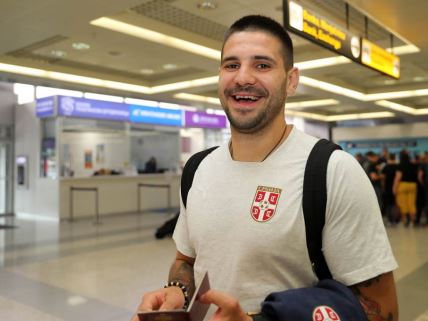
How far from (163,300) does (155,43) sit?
6263 mm

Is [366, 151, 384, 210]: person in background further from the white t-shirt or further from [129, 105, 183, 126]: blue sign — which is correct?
the white t-shirt

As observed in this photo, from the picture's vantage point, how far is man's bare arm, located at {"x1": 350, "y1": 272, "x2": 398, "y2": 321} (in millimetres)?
871

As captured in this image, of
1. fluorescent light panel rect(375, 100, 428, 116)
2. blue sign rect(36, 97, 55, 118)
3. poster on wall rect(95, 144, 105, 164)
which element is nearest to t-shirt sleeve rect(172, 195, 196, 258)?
blue sign rect(36, 97, 55, 118)

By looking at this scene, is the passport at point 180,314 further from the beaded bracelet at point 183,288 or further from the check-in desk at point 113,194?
the check-in desk at point 113,194

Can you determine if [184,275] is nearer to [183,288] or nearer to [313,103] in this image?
[183,288]

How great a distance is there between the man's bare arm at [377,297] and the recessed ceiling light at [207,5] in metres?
5.22

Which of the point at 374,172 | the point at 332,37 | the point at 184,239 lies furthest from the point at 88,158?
the point at 184,239

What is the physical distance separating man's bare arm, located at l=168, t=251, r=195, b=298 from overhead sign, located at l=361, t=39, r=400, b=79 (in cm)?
431

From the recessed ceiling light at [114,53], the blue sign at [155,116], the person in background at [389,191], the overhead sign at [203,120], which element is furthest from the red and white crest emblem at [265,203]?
the overhead sign at [203,120]

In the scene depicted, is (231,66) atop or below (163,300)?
atop

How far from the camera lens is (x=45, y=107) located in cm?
934

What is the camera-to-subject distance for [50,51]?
759cm

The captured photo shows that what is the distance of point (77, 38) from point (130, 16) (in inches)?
49.6

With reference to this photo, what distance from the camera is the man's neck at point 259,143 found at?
1035 millimetres
